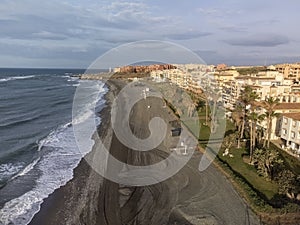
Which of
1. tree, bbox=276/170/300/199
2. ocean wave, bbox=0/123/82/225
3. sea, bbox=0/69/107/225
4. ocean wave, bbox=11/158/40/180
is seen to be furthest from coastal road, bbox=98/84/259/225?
ocean wave, bbox=11/158/40/180

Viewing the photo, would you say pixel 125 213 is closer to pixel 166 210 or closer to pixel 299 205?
pixel 166 210

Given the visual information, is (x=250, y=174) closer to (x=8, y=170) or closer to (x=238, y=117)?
(x=238, y=117)

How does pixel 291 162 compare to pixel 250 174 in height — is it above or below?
above

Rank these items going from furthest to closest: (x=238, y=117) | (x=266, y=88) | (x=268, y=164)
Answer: (x=266, y=88) → (x=238, y=117) → (x=268, y=164)

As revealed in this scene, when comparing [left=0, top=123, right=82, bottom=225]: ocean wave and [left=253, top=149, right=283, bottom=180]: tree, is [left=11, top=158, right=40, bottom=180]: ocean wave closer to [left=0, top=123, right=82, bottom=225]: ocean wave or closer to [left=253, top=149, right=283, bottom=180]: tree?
[left=0, top=123, right=82, bottom=225]: ocean wave

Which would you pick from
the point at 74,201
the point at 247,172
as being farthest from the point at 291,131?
the point at 74,201

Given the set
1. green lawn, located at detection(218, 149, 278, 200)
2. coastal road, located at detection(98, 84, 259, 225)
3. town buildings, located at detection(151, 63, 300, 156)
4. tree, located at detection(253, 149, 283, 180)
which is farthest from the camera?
town buildings, located at detection(151, 63, 300, 156)

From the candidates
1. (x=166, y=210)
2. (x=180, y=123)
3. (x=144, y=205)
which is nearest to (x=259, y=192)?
(x=166, y=210)

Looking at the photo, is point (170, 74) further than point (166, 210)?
Yes

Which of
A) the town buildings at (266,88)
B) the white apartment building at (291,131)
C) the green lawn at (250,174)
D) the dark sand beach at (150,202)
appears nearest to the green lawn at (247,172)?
the green lawn at (250,174)
